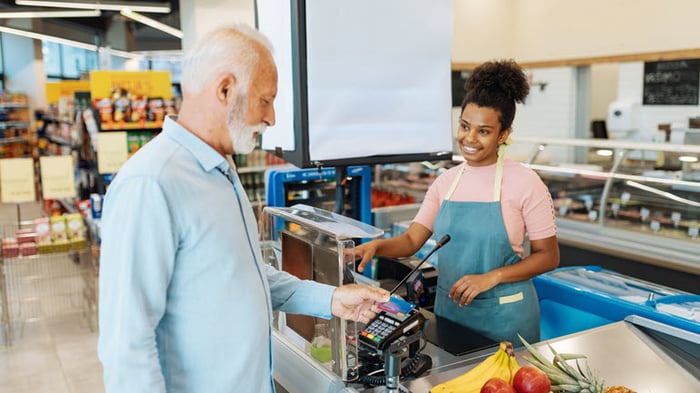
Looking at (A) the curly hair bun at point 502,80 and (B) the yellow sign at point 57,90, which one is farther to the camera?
(B) the yellow sign at point 57,90

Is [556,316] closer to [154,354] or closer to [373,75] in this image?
[373,75]

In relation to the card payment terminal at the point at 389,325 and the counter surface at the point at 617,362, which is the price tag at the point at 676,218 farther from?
the card payment terminal at the point at 389,325

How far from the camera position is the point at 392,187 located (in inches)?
250

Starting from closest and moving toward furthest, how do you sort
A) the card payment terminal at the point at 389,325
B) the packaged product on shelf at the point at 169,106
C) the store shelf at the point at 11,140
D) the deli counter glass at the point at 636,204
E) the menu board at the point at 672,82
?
the card payment terminal at the point at 389,325
the deli counter glass at the point at 636,204
the packaged product on shelf at the point at 169,106
the menu board at the point at 672,82
the store shelf at the point at 11,140

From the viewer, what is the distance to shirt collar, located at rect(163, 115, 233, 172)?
4.74 feet

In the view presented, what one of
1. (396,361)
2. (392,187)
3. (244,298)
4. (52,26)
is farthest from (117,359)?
(52,26)

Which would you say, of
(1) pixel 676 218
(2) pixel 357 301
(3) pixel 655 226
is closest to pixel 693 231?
(1) pixel 676 218

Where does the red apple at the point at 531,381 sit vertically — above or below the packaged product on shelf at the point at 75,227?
above

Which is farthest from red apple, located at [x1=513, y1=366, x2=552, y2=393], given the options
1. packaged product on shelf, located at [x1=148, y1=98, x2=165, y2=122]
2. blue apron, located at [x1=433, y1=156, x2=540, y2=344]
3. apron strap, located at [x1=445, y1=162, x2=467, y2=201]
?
packaged product on shelf, located at [x1=148, y1=98, x2=165, y2=122]

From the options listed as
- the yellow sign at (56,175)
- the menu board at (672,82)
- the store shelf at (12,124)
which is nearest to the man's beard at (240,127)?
the yellow sign at (56,175)

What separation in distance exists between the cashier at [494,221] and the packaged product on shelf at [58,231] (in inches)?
156

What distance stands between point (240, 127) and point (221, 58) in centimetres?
16

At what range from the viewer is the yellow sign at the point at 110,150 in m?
5.68

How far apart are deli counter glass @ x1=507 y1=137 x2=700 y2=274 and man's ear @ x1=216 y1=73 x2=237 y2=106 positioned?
342 cm
